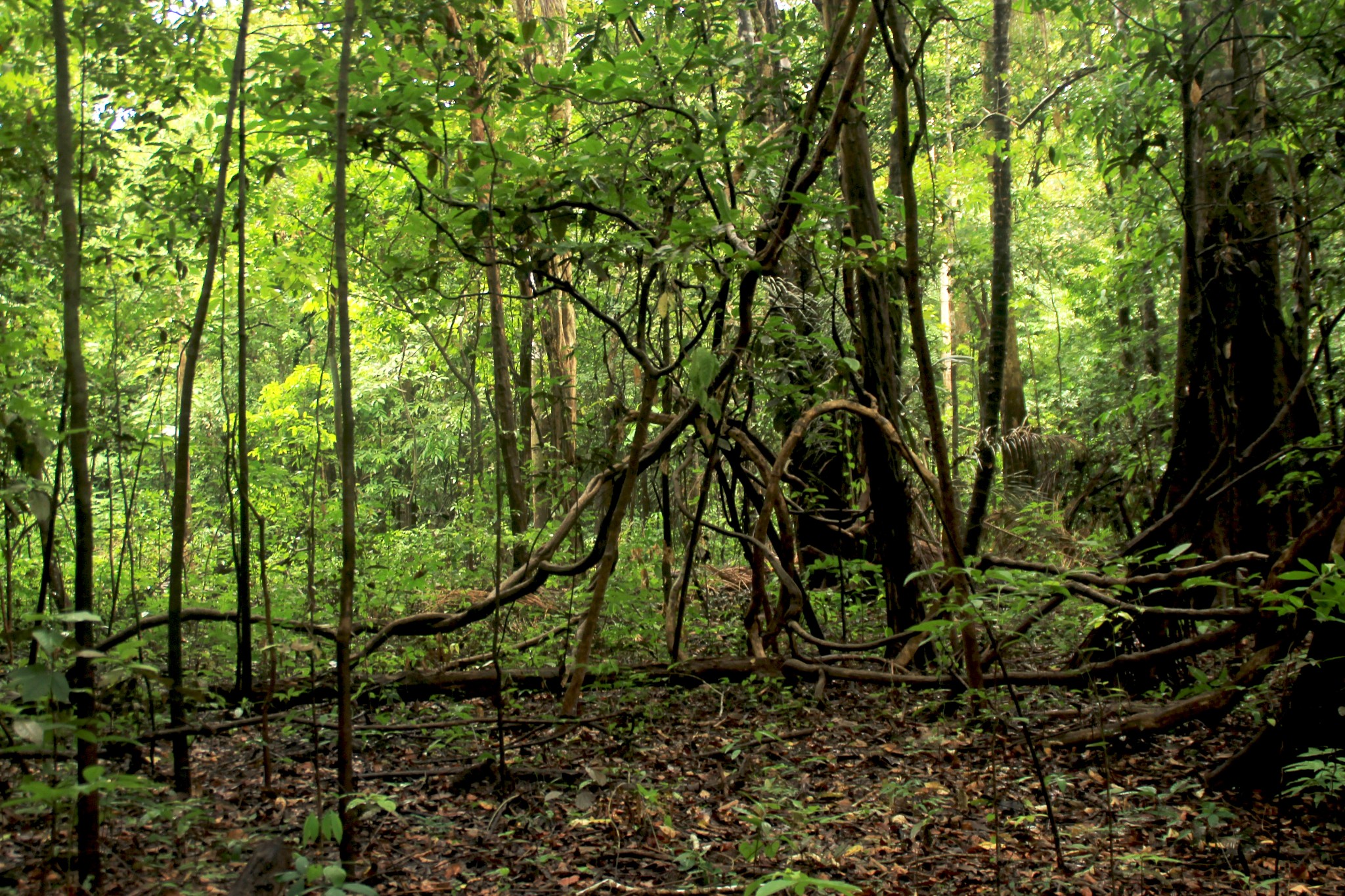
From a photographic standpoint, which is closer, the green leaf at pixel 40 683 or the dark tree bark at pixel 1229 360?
the green leaf at pixel 40 683

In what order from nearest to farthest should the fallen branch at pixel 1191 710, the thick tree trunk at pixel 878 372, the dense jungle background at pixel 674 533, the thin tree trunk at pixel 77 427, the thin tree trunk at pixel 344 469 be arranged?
the thin tree trunk at pixel 77 427 → the thin tree trunk at pixel 344 469 → the dense jungle background at pixel 674 533 → the fallen branch at pixel 1191 710 → the thick tree trunk at pixel 878 372

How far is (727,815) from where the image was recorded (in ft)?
Answer: 11.4

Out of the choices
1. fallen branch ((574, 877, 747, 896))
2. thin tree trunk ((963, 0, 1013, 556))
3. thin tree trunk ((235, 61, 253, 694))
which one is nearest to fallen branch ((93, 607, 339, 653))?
thin tree trunk ((235, 61, 253, 694))

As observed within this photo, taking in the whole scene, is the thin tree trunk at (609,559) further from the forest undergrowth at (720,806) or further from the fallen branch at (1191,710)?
the fallen branch at (1191,710)

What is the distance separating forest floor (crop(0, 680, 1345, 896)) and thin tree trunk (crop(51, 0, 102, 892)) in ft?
0.42

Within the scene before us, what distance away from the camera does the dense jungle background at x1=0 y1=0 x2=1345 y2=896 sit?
2.89m

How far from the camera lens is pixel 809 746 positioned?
4352mm

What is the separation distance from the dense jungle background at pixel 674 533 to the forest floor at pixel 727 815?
0.03m

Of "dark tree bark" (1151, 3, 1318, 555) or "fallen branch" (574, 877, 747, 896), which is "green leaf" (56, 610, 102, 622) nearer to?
"fallen branch" (574, 877, 747, 896)

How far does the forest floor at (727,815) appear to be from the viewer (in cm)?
283

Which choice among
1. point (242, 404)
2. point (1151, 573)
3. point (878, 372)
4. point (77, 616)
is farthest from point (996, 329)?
point (77, 616)

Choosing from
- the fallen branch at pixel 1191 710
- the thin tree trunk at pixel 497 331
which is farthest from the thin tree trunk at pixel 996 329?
the thin tree trunk at pixel 497 331

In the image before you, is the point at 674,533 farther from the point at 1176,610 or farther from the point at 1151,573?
the point at 1176,610

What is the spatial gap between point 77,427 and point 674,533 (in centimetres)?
598
